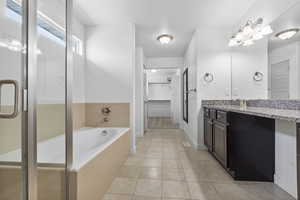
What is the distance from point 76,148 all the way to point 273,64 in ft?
10.9

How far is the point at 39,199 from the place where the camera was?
1.17 meters

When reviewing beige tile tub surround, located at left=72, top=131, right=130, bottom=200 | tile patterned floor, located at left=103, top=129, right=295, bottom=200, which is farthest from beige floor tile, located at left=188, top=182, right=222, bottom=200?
beige tile tub surround, located at left=72, top=131, right=130, bottom=200

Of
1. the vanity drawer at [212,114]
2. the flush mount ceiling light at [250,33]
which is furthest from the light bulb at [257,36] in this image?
the vanity drawer at [212,114]

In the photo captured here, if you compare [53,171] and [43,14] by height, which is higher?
[43,14]

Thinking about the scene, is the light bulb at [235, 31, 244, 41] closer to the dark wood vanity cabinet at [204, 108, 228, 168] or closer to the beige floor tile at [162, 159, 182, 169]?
the dark wood vanity cabinet at [204, 108, 228, 168]

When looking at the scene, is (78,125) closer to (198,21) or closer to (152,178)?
(152,178)

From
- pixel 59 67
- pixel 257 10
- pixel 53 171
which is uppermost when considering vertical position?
pixel 257 10

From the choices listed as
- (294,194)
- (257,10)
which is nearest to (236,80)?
(257,10)

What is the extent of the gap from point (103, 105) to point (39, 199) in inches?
79.8

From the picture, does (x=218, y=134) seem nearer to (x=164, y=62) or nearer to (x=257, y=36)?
(x=257, y=36)

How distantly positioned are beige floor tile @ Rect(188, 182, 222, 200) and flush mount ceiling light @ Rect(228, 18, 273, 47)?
2.39 metres

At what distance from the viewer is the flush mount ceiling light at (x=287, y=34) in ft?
5.58

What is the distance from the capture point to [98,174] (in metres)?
1.50

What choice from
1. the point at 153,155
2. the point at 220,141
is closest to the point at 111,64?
the point at 153,155
